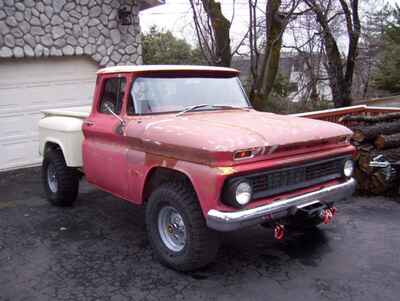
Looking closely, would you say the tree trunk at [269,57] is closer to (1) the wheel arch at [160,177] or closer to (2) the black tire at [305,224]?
(2) the black tire at [305,224]

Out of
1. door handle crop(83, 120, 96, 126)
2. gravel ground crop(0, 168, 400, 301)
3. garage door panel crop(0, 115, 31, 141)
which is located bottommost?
gravel ground crop(0, 168, 400, 301)

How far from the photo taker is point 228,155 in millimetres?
3617

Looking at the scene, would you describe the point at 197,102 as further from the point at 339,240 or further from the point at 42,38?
the point at 42,38

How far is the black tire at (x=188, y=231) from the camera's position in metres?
3.95

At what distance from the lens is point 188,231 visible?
3994 mm

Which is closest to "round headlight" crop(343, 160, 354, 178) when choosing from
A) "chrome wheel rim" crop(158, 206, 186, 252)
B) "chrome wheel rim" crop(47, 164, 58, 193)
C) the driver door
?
"chrome wheel rim" crop(158, 206, 186, 252)

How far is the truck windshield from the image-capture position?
191 inches

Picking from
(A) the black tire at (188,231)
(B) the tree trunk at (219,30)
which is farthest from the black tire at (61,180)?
(B) the tree trunk at (219,30)

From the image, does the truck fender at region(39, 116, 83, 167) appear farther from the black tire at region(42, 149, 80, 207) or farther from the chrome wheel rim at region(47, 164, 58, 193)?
the chrome wheel rim at region(47, 164, 58, 193)

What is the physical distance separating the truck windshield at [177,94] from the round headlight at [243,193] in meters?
1.51

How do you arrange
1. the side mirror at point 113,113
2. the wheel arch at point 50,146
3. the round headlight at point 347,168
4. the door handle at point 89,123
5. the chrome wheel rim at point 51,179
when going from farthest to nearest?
the chrome wheel rim at point 51,179, the wheel arch at point 50,146, the door handle at point 89,123, the side mirror at point 113,113, the round headlight at point 347,168

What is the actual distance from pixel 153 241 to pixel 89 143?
1.70 metres

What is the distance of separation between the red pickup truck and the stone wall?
4303mm

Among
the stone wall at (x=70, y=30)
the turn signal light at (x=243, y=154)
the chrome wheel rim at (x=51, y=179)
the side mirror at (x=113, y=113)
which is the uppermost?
the stone wall at (x=70, y=30)
